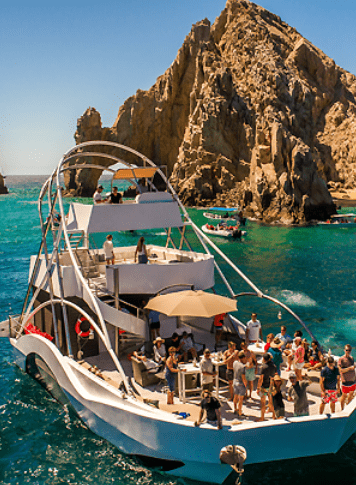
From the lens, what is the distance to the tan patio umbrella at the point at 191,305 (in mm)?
12531

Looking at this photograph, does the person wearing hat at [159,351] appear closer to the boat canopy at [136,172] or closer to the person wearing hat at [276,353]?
the person wearing hat at [276,353]

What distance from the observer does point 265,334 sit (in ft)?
72.9

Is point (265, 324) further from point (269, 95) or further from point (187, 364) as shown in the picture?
point (269, 95)

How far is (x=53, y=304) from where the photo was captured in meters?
14.9

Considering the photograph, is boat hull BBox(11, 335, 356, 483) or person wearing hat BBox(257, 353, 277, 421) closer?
boat hull BBox(11, 335, 356, 483)

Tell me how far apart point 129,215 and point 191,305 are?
15.9ft

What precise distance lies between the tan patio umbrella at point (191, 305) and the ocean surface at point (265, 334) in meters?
4.07

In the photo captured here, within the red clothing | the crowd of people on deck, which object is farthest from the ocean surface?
the red clothing

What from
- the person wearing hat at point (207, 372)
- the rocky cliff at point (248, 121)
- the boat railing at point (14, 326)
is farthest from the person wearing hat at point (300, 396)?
the rocky cliff at point (248, 121)

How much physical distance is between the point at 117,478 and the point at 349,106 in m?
157

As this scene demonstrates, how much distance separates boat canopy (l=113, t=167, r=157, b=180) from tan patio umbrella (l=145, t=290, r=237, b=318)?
6227 millimetres

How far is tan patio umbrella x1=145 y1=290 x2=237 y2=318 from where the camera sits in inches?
493

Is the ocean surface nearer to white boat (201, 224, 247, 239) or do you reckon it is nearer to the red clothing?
white boat (201, 224, 247, 239)

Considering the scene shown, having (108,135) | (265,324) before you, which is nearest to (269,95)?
(108,135)
